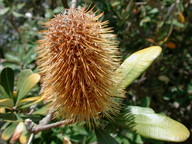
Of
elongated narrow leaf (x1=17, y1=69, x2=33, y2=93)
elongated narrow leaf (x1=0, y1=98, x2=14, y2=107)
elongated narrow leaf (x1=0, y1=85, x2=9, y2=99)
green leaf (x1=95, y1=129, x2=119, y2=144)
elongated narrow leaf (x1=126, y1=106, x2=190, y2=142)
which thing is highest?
elongated narrow leaf (x1=17, y1=69, x2=33, y2=93)

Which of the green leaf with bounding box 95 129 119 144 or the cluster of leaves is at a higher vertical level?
the cluster of leaves

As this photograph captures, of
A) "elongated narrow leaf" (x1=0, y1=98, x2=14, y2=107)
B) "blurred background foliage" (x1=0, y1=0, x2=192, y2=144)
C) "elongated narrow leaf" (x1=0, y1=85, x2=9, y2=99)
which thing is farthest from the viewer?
"blurred background foliage" (x1=0, y1=0, x2=192, y2=144)

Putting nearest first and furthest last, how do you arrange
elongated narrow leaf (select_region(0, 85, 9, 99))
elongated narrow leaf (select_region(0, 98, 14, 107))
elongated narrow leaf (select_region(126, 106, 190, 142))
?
elongated narrow leaf (select_region(126, 106, 190, 142)), elongated narrow leaf (select_region(0, 98, 14, 107)), elongated narrow leaf (select_region(0, 85, 9, 99))

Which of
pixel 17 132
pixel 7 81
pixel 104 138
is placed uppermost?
pixel 7 81

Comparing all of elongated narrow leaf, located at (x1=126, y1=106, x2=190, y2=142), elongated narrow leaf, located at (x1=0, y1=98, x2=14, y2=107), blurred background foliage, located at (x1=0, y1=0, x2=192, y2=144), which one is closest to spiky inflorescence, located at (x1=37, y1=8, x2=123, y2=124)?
elongated narrow leaf, located at (x1=126, y1=106, x2=190, y2=142)

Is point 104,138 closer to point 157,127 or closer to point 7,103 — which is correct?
point 157,127

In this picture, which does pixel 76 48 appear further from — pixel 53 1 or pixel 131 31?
pixel 53 1

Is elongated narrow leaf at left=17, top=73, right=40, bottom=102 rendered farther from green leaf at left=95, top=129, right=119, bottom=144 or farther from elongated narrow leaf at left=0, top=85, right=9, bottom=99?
green leaf at left=95, top=129, right=119, bottom=144

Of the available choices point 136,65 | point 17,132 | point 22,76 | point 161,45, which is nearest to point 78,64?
point 136,65
